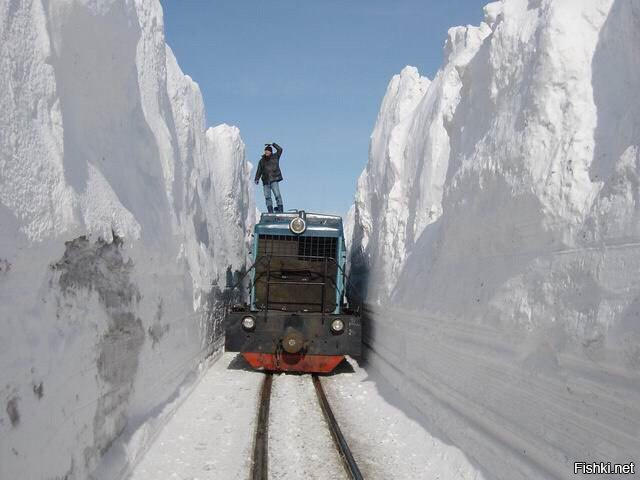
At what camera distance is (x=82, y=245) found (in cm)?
415

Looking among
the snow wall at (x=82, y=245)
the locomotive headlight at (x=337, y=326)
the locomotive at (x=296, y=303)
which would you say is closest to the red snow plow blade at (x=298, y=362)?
the locomotive at (x=296, y=303)

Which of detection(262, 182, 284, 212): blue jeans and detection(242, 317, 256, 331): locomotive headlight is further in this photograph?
detection(262, 182, 284, 212): blue jeans

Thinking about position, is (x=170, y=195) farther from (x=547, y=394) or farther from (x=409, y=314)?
(x=547, y=394)

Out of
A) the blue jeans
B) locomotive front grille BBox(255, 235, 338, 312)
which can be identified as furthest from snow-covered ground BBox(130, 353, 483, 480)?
the blue jeans

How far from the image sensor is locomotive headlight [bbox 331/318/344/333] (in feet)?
31.2

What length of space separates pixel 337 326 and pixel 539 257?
18.3ft

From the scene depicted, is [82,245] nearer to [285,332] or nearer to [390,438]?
[390,438]

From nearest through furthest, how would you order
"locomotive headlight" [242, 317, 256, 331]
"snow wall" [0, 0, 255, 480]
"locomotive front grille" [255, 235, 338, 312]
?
"snow wall" [0, 0, 255, 480] → "locomotive headlight" [242, 317, 256, 331] → "locomotive front grille" [255, 235, 338, 312]

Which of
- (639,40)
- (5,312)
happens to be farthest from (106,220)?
(639,40)

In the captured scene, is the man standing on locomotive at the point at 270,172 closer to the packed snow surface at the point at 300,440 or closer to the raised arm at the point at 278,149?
the raised arm at the point at 278,149

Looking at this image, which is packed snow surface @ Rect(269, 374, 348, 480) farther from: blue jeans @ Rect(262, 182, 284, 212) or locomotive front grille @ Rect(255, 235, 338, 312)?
blue jeans @ Rect(262, 182, 284, 212)

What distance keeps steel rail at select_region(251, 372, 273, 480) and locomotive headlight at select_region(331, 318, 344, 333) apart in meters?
1.79

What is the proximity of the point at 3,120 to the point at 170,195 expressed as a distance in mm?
5654

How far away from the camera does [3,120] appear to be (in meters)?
3.25
